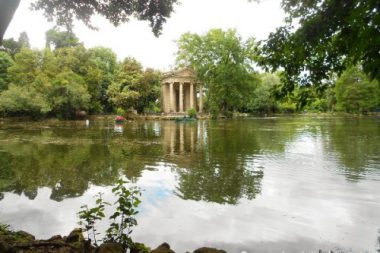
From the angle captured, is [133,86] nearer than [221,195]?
No

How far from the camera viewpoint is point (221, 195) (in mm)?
8375

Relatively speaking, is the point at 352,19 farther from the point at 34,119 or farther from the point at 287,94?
the point at 34,119

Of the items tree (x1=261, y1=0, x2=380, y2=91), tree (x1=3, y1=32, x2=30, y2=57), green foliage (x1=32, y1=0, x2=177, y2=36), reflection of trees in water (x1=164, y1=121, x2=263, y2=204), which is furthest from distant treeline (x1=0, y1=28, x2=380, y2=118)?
tree (x1=261, y1=0, x2=380, y2=91)

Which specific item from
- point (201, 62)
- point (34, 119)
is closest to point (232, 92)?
point (201, 62)

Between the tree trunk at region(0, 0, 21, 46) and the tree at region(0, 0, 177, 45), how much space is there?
440cm

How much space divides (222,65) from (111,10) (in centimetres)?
5286

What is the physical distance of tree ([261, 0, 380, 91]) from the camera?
3.72 m

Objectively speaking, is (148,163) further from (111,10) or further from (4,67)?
(4,67)

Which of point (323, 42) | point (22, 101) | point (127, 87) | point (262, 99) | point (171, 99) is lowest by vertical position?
point (323, 42)

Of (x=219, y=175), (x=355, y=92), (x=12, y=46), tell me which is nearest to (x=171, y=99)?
(x=355, y=92)

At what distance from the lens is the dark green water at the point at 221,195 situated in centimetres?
577

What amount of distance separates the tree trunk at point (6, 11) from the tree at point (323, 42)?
4.24m

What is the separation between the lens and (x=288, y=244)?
5.37 meters

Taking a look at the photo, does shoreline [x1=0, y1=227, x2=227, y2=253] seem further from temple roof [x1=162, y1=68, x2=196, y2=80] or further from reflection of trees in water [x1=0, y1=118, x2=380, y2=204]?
temple roof [x1=162, y1=68, x2=196, y2=80]
